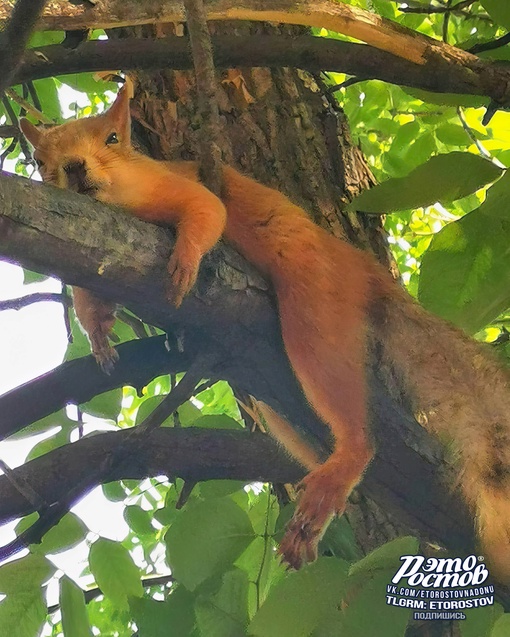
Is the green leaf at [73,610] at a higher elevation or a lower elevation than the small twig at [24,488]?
lower

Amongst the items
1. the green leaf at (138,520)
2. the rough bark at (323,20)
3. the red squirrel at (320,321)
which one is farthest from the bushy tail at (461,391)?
the green leaf at (138,520)

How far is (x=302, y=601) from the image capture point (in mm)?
1329

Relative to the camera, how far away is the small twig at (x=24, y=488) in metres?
1.53

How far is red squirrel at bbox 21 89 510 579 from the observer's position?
156 cm

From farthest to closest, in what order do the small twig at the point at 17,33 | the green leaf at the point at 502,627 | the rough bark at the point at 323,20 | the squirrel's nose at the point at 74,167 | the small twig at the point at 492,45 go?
1. the squirrel's nose at the point at 74,167
2. the small twig at the point at 492,45
3. the rough bark at the point at 323,20
4. the green leaf at the point at 502,627
5. the small twig at the point at 17,33

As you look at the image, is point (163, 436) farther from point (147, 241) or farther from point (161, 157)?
point (161, 157)

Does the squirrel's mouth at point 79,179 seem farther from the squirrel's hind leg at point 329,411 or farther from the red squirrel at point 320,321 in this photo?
the squirrel's hind leg at point 329,411

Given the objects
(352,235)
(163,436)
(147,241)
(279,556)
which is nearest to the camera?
(147,241)

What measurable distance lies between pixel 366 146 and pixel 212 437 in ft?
5.08

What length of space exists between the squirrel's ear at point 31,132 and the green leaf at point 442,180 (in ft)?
3.30

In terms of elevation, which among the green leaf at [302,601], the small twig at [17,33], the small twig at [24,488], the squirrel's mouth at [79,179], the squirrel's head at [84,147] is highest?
the squirrel's head at [84,147]

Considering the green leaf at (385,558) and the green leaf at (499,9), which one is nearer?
the green leaf at (385,558)

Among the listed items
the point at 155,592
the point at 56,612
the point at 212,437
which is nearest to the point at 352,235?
the point at 212,437

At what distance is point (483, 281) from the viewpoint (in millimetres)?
1599
